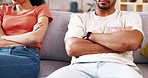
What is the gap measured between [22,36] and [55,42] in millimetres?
337

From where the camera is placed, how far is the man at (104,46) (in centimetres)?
155

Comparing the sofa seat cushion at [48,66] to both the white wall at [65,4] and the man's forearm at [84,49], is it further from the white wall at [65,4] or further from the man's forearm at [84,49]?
the white wall at [65,4]

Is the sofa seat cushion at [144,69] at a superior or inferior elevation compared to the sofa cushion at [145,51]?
inferior

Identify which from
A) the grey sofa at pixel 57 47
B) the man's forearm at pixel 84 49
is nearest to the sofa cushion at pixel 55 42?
the grey sofa at pixel 57 47

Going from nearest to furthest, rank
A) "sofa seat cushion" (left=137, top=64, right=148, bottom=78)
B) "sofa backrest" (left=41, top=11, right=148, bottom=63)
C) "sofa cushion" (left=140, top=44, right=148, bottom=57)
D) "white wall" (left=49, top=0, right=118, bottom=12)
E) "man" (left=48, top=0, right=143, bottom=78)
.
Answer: "man" (left=48, top=0, right=143, bottom=78), "sofa seat cushion" (left=137, top=64, right=148, bottom=78), "sofa cushion" (left=140, top=44, right=148, bottom=57), "sofa backrest" (left=41, top=11, right=148, bottom=63), "white wall" (left=49, top=0, right=118, bottom=12)

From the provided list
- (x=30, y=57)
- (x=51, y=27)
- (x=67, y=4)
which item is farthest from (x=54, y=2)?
(x=30, y=57)

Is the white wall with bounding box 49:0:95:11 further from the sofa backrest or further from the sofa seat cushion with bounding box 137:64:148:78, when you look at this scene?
the sofa seat cushion with bounding box 137:64:148:78

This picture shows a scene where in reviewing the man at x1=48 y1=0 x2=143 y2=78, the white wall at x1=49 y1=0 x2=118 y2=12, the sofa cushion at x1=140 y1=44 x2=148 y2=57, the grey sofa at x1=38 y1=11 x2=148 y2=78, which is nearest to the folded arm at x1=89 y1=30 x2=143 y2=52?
the man at x1=48 y1=0 x2=143 y2=78

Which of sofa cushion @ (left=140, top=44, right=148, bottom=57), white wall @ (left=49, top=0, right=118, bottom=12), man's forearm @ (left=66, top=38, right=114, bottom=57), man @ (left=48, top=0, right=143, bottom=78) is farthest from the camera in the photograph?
white wall @ (left=49, top=0, right=118, bottom=12)

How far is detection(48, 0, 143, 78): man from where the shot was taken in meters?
1.55

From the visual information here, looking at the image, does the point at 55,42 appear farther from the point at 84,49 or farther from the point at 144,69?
the point at 144,69

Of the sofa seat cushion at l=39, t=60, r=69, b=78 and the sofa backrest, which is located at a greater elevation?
the sofa backrest

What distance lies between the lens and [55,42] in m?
2.03

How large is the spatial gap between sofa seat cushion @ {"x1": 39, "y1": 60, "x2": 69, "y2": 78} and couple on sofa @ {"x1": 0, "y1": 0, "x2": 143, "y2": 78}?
10 centimetres
